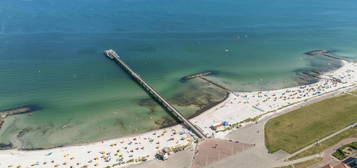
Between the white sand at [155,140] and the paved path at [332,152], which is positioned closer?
the paved path at [332,152]

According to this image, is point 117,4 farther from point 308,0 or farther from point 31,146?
point 308,0

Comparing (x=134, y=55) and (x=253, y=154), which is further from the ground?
(x=134, y=55)

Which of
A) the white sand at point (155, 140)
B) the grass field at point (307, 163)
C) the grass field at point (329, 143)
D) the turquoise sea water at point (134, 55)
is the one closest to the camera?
the grass field at point (307, 163)

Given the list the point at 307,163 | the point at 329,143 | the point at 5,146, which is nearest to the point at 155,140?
the point at 307,163

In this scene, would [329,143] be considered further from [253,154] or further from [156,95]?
[156,95]

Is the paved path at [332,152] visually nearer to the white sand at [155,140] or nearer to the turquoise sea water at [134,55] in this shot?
the white sand at [155,140]

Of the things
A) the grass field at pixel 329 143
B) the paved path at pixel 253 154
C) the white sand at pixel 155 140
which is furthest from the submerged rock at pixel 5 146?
the grass field at pixel 329 143

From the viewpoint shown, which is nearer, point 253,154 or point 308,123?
point 253,154

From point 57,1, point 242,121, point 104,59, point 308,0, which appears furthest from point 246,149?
point 308,0
